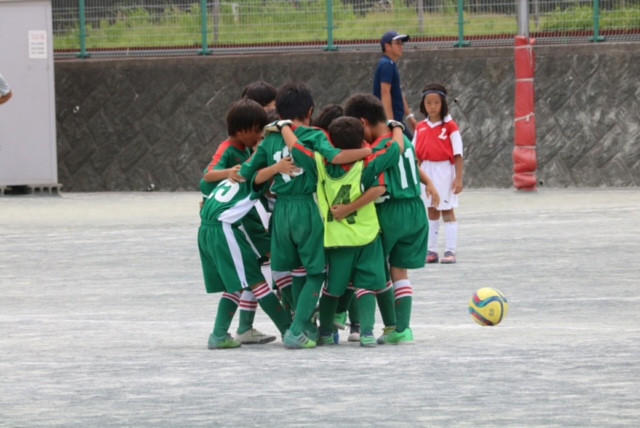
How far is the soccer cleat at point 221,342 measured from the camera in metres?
8.94

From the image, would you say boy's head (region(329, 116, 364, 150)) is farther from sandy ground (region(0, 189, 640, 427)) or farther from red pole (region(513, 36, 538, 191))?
red pole (region(513, 36, 538, 191))

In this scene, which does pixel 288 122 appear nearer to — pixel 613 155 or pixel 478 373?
pixel 478 373

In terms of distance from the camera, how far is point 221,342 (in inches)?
352

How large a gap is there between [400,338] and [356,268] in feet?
1.58

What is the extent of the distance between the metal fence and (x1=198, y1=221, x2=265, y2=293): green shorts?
15277mm

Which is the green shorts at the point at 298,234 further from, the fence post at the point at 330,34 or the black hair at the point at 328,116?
the fence post at the point at 330,34

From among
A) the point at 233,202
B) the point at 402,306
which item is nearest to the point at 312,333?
the point at 402,306

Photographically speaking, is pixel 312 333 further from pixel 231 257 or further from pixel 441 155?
pixel 441 155

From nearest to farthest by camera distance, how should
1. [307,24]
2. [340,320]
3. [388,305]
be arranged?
1. [388,305]
2. [340,320]
3. [307,24]

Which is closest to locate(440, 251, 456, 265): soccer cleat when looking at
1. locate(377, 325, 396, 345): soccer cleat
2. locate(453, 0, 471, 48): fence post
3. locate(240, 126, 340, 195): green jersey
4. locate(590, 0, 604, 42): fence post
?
locate(377, 325, 396, 345): soccer cleat

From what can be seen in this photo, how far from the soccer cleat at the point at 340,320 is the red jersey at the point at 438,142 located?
4.68 meters

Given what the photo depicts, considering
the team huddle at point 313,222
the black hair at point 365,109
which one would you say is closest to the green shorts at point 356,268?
the team huddle at point 313,222

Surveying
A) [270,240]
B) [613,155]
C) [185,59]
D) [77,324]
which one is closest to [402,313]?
[270,240]

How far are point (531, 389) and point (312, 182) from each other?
2200 millimetres
